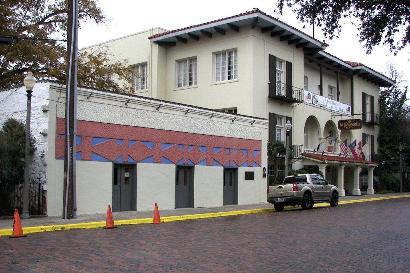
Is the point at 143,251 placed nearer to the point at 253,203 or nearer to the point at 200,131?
the point at 200,131

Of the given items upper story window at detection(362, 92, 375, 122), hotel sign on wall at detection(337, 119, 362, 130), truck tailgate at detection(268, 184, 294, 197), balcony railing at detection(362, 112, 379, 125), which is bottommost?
truck tailgate at detection(268, 184, 294, 197)

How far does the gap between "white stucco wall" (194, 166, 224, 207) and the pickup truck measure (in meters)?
2.60

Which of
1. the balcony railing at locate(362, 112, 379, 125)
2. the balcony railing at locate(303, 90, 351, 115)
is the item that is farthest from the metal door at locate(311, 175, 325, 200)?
the balcony railing at locate(362, 112, 379, 125)

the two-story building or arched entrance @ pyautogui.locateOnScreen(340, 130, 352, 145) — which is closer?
the two-story building

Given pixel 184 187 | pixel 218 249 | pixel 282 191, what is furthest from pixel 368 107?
pixel 218 249

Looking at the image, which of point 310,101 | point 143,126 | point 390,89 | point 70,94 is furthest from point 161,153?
point 390,89

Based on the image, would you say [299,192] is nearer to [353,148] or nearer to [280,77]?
[280,77]

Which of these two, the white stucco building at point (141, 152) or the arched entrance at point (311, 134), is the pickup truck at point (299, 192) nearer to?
the white stucco building at point (141, 152)

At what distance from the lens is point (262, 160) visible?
28828mm

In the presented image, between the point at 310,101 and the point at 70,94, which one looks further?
the point at 310,101

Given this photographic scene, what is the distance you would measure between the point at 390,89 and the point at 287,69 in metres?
22.3

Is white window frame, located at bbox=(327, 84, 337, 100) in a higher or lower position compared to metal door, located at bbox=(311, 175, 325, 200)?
higher

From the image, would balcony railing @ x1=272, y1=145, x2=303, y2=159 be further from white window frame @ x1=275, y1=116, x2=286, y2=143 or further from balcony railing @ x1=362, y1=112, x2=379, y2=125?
balcony railing @ x1=362, y1=112, x2=379, y2=125

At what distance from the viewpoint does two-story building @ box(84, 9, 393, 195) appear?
31094 mm
